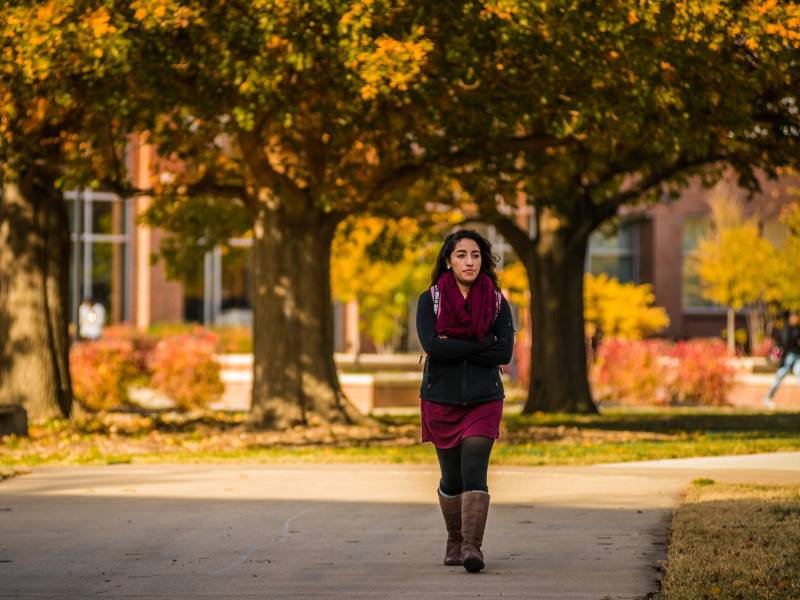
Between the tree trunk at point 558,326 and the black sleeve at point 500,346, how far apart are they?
16.2m

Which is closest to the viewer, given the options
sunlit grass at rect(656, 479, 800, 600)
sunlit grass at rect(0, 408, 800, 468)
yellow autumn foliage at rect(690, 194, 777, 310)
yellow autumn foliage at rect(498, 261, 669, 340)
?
sunlit grass at rect(656, 479, 800, 600)

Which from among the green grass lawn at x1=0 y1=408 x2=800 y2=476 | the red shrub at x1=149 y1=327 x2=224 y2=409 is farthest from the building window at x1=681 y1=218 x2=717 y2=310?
the green grass lawn at x1=0 y1=408 x2=800 y2=476

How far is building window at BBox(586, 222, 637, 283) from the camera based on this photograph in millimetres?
53281

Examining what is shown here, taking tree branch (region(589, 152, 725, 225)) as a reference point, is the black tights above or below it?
below

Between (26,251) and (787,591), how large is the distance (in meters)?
14.5

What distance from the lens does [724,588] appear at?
7227 mm

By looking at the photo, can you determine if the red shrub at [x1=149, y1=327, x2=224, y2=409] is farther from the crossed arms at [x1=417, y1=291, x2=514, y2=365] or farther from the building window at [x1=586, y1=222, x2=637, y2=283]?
the building window at [x1=586, y1=222, x2=637, y2=283]

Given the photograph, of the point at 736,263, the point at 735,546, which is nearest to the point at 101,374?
the point at 735,546

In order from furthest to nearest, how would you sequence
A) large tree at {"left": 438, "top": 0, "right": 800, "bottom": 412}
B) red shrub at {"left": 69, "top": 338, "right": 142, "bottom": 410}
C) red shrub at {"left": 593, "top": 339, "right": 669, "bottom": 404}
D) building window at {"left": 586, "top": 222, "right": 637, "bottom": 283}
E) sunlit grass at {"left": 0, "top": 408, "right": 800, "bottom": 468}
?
building window at {"left": 586, "top": 222, "right": 637, "bottom": 283}
red shrub at {"left": 593, "top": 339, "right": 669, "bottom": 404}
red shrub at {"left": 69, "top": 338, "right": 142, "bottom": 410}
sunlit grass at {"left": 0, "top": 408, "right": 800, "bottom": 468}
large tree at {"left": 438, "top": 0, "right": 800, "bottom": 412}

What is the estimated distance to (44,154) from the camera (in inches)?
747

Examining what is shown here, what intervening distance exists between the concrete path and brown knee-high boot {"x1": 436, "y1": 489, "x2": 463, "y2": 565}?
0.08 metres

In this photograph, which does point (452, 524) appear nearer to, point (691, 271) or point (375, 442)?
point (375, 442)

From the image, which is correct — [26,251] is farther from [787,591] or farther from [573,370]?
[787,591]

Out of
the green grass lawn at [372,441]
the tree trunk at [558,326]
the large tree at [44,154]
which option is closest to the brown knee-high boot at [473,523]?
the green grass lawn at [372,441]
